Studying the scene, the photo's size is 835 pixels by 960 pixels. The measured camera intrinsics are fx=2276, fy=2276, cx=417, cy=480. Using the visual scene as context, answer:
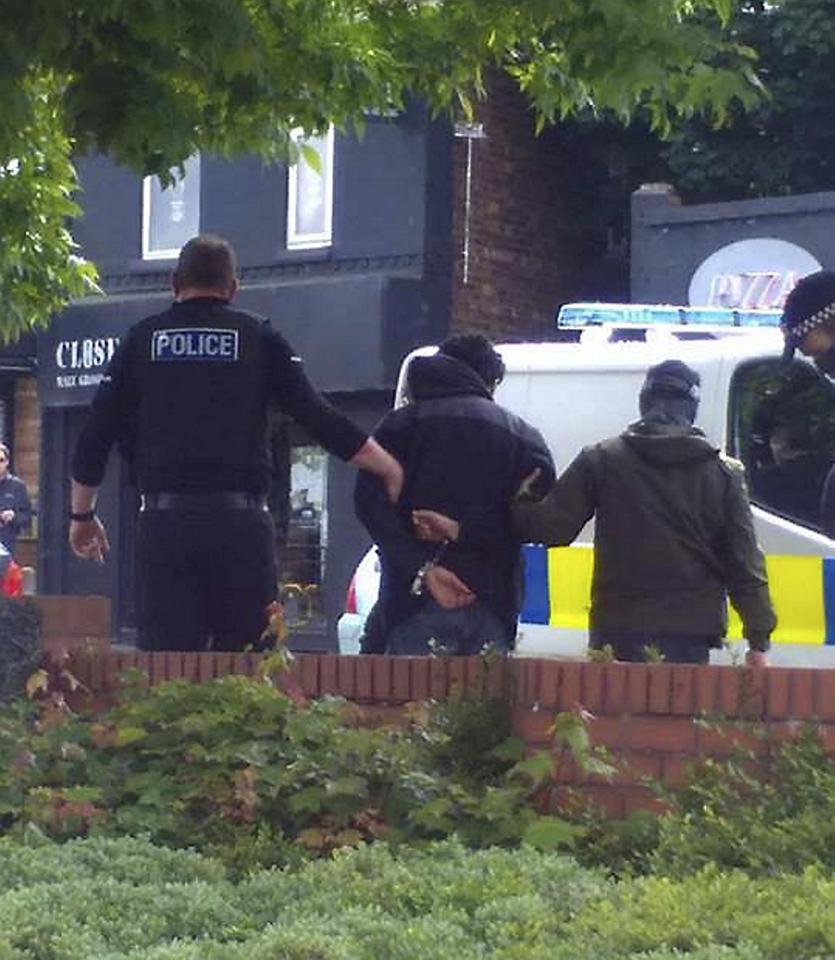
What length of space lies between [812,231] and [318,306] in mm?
4143

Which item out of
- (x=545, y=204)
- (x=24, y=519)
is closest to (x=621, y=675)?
(x=24, y=519)

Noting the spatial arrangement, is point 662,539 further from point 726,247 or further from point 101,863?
point 726,247

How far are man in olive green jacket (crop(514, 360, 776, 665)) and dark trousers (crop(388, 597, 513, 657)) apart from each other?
0.27 meters

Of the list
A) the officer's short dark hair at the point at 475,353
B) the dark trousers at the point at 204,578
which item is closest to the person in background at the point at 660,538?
the officer's short dark hair at the point at 475,353

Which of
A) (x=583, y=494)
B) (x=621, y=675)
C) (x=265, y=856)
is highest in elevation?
(x=583, y=494)

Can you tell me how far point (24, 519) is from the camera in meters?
15.3

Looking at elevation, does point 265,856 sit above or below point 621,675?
below

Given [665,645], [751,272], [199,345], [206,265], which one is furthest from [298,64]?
[751,272]

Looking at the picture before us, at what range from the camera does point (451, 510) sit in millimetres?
6574

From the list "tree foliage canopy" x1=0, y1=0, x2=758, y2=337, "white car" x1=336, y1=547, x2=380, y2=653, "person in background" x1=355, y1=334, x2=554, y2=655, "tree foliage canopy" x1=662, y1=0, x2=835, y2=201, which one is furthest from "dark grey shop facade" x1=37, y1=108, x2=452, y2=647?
"person in background" x1=355, y1=334, x2=554, y2=655

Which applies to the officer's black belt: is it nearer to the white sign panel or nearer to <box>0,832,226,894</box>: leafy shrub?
<box>0,832,226,894</box>: leafy shrub

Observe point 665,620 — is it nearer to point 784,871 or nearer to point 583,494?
point 583,494

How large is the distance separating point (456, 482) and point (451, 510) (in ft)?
0.27

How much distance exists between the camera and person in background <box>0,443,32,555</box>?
15.0 m
